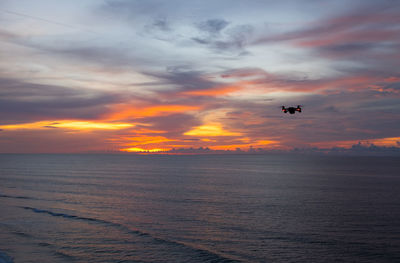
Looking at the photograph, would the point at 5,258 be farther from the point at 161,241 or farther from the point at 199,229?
the point at 199,229

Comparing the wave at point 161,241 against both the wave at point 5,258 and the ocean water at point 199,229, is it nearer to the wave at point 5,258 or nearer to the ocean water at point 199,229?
the ocean water at point 199,229

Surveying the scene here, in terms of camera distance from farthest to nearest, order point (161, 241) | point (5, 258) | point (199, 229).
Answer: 1. point (199, 229)
2. point (161, 241)
3. point (5, 258)

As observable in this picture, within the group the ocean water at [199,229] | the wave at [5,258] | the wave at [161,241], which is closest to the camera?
the wave at [5,258]

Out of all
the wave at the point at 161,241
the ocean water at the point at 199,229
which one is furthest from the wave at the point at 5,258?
the wave at the point at 161,241

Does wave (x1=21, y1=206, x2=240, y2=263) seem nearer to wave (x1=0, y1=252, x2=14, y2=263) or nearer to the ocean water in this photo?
the ocean water

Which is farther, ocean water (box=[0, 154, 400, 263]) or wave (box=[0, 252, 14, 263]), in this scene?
ocean water (box=[0, 154, 400, 263])

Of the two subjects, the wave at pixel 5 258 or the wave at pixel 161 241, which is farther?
the wave at pixel 161 241

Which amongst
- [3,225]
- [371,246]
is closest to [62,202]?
[3,225]

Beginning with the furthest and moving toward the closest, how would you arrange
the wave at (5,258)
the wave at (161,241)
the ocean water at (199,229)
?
the ocean water at (199,229), the wave at (161,241), the wave at (5,258)

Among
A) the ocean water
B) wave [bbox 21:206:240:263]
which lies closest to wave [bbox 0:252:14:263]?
the ocean water

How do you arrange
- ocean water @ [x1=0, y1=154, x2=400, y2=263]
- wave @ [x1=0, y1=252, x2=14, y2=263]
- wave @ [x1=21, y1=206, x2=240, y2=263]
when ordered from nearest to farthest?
wave @ [x1=0, y1=252, x2=14, y2=263]
wave @ [x1=21, y1=206, x2=240, y2=263]
ocean water @ [x1=0, y1=154, x2=400, y2=263]

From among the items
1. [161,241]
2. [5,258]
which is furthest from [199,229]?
[5,258]

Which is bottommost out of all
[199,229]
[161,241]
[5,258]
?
[161,241]

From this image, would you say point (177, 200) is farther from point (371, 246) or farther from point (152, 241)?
point (371, 246)
